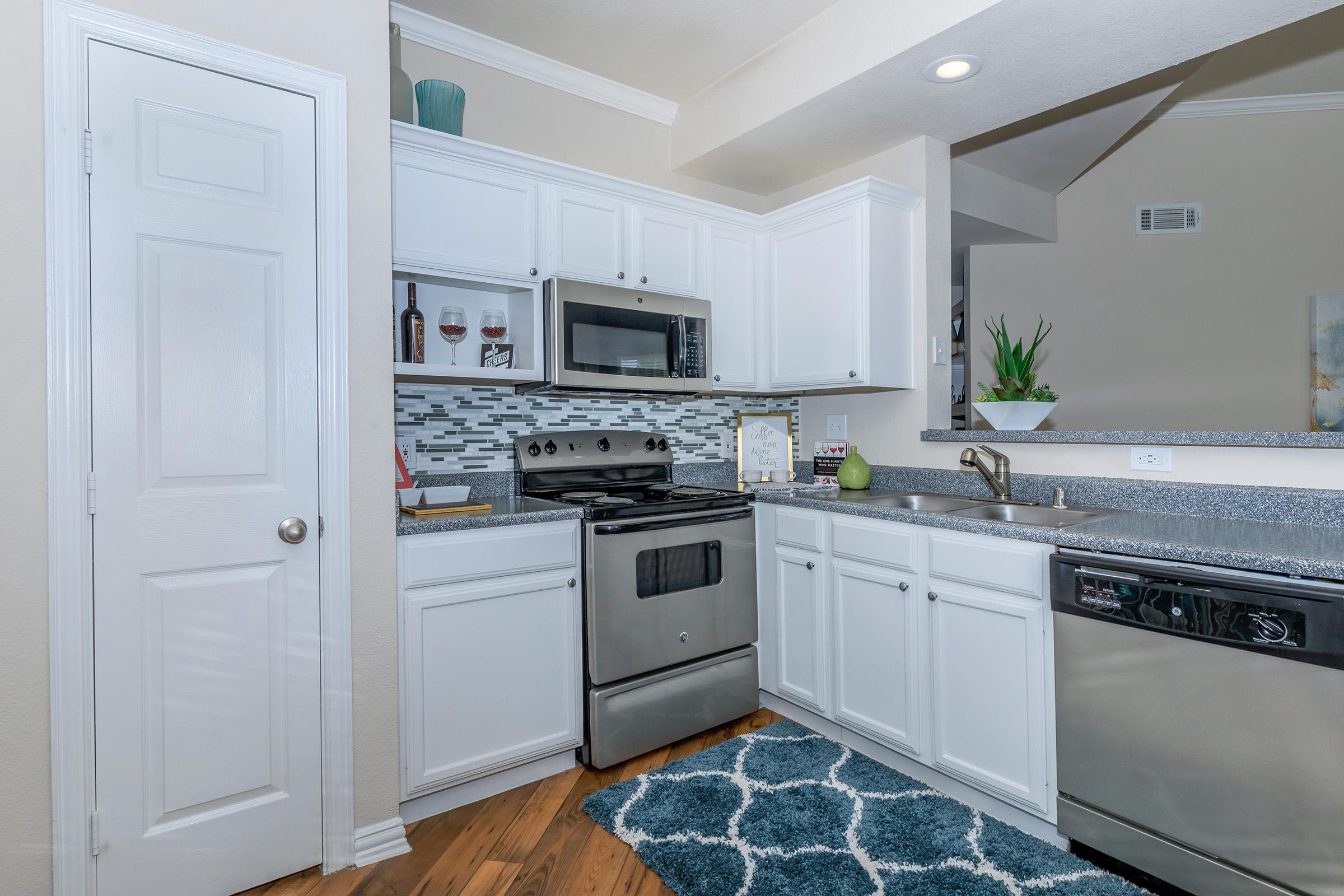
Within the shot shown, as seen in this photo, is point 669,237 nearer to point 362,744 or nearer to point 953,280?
point 362,744

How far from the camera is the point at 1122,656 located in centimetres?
164

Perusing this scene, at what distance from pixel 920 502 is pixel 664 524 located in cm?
108

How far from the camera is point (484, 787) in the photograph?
2162mm

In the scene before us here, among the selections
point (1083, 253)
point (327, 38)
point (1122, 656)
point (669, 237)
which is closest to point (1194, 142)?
point (1083, 253)

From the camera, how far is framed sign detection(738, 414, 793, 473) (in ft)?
11.5

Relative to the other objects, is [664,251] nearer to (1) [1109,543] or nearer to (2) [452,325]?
(2) [452,325]

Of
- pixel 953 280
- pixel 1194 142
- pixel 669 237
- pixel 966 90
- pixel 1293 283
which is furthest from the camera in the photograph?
pixel 953 280

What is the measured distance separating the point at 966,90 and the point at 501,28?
177cm

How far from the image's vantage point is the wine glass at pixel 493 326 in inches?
99.0

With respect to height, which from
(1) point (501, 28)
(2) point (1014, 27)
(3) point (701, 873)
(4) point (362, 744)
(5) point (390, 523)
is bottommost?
(3) point (701, 873)

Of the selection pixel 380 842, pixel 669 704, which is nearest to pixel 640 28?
pixel 669 704

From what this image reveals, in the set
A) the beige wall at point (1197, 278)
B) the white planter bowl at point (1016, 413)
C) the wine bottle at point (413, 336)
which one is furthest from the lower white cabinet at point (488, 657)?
the beige wall at point (1197, 278)

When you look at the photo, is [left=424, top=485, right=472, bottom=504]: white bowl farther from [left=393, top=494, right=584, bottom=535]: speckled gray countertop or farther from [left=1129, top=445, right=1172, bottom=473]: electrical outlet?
[left=1129, top=445, right=1172, bottom=473]: electrical outlet

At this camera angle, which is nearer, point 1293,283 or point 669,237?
point 669,237
